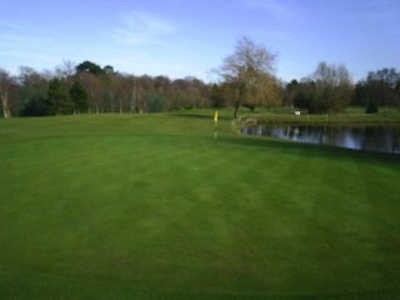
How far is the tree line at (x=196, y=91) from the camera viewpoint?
44.9 m

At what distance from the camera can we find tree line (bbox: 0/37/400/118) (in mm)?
44906

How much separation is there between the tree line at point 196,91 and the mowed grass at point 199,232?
118ft

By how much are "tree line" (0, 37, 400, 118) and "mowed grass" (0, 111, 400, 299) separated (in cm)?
3587

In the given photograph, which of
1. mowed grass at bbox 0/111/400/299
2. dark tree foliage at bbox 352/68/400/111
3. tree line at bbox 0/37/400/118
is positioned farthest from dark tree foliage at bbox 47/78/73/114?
dark tree foliage at bbox 352/68/400/111

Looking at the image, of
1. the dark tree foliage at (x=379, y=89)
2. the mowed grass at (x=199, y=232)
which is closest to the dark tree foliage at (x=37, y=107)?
the mowed grass at (x=199, y=232)

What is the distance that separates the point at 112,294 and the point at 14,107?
71171mm

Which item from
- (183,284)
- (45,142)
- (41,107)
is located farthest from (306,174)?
(41,107)

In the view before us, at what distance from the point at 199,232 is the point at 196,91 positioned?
8111cm

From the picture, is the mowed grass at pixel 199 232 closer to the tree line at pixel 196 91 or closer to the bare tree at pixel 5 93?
the tree line at pixel 196 91

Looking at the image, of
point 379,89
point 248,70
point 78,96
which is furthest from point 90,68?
point 379,89

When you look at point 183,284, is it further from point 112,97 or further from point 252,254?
point 112,97

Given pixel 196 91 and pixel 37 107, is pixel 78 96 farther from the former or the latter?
pixel 196 91

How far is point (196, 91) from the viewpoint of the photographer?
279ft

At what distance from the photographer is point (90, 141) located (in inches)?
711
